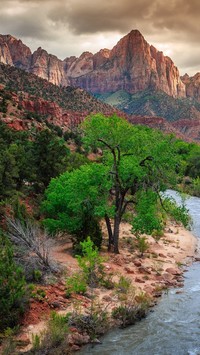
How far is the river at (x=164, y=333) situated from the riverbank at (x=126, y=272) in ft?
2.65

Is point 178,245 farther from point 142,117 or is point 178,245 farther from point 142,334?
point 142,117

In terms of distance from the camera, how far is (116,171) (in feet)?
68.2

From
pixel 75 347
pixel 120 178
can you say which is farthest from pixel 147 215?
pixel 75 347

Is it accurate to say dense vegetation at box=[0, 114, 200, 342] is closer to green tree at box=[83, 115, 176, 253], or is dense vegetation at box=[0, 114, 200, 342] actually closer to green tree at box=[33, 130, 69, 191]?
green tree at box=[83, 115, 176, 253]

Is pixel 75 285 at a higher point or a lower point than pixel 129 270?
higher

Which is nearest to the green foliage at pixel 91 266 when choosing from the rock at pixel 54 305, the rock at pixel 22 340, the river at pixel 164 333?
the rock at pixel 54 305

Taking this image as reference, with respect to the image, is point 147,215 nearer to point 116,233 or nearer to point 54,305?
point 116,233

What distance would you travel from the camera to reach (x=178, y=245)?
1064 inches

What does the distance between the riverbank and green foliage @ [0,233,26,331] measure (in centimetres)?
58

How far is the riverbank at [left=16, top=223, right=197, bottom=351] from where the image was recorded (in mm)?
13359

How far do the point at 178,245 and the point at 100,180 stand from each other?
9.59 m

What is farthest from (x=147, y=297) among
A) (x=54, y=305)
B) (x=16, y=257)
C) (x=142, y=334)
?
(x=16, y=257)

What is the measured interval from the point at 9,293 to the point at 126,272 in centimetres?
838

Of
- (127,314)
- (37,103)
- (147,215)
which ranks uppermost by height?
(37,103)
